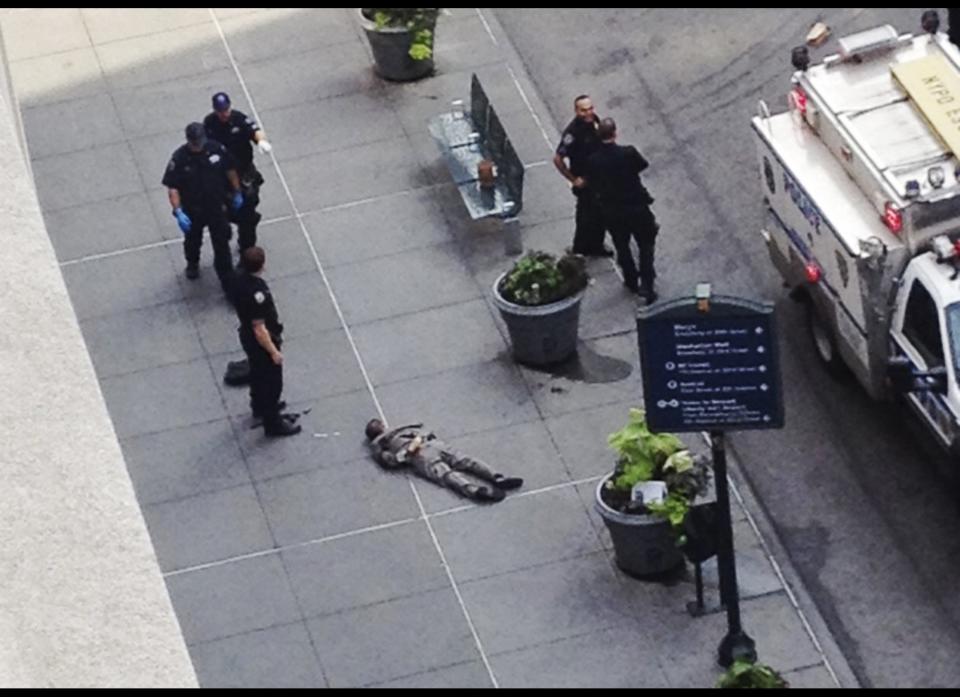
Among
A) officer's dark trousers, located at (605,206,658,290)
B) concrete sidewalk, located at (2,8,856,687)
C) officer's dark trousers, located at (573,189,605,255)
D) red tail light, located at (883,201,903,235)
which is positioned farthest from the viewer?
officer's dark trousers, located at (573,189,605,255)

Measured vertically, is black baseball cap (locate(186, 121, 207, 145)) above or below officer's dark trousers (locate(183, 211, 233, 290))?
above

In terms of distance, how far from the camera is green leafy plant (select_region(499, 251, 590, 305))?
18.9 metres

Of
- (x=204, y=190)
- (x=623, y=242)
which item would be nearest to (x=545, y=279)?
(x=623, y=242)

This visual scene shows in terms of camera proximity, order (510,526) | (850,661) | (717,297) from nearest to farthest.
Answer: (717,297) < (850,661) < (510,526)

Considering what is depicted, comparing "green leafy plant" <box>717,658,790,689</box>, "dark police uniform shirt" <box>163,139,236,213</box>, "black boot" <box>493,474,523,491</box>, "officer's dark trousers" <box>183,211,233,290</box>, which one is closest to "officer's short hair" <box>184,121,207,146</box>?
"dark police uniform shirt" <box>163,139,236,213</box>

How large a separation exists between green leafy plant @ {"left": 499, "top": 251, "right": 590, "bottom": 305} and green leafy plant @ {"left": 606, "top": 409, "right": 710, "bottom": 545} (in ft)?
6.91

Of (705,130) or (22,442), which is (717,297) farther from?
(705,130)

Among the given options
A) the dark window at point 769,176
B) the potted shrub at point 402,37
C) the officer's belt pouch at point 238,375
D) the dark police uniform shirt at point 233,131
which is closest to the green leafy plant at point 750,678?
the dark window at point 769,176

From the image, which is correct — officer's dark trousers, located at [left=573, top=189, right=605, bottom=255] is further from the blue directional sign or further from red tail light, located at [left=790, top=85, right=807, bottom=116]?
the blue directional sign

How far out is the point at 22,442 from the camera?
36.4ft

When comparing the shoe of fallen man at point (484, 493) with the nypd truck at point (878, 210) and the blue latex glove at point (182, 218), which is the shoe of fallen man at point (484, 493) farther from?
the blue latex glove at point (182, 218)

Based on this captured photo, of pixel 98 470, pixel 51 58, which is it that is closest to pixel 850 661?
pixel 98 470

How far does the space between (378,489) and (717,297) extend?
4.03 m

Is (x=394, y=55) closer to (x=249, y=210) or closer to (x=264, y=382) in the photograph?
(x=249, y=210)
